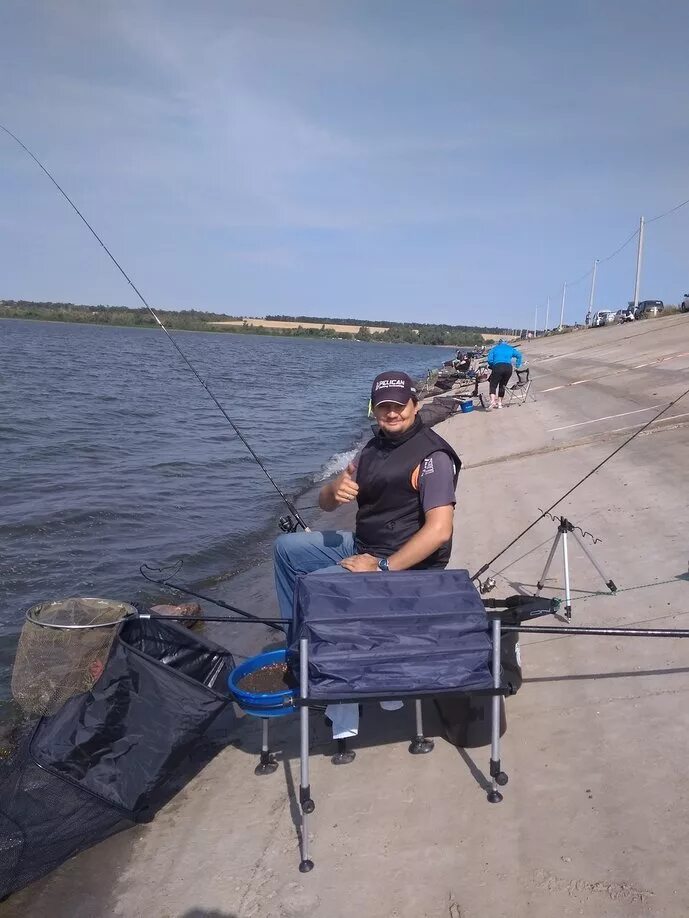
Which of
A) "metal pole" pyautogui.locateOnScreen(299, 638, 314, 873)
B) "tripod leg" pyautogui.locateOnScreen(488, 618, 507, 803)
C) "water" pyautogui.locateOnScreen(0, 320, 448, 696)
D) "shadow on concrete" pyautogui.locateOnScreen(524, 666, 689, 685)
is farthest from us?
"water" pyautogui.locateOnScreen(0, 320, 448, 696)

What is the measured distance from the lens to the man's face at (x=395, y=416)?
390 cm

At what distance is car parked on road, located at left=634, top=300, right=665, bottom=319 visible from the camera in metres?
48.7

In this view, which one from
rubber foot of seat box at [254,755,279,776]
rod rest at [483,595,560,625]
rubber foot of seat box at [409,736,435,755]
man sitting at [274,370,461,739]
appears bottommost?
rubber foot of seat box at [254,755,279,776]

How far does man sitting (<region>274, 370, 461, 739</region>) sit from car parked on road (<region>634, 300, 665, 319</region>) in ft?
158

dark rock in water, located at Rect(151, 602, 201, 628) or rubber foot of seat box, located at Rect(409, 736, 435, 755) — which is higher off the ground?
rubber foot of seat box, located at Rect(409, 736, 435, 755)

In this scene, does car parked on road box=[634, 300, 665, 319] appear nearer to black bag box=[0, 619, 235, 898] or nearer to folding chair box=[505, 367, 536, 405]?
folding chair box=[505, 367, 536, 405]

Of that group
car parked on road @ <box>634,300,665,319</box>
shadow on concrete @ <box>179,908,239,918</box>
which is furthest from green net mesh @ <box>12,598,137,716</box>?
car parked on road @ <box>634,300,665,319</box>

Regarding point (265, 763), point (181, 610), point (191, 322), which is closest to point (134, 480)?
point (181, 610)

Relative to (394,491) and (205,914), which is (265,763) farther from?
(394,491)

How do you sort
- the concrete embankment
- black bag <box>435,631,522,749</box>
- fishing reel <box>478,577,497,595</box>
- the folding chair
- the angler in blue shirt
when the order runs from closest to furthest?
the concrete embankment < black bag <box>435,631,522,749</box> < fishing reel <box>478,577,497,595</box> < the angler in blue shirt < the folding chair

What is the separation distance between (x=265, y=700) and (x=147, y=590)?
4.37 metres

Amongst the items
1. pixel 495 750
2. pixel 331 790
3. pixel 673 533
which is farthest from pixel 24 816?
pixel 673 533

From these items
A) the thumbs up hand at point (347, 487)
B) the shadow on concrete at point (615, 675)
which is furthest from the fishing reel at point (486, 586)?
the thumbs up hand at point (347, 487)

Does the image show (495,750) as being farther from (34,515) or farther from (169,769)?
(34,515)
